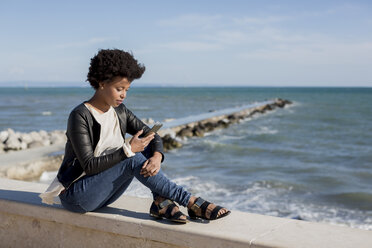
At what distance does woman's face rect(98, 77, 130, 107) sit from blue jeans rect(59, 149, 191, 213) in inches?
12.8

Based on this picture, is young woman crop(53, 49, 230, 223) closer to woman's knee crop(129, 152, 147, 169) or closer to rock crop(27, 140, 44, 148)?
woman's knee crop(129, 152, 147, 169)

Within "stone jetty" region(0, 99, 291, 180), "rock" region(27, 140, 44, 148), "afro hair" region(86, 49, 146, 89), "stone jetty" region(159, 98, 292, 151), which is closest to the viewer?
"afro hair" region(86, 49, 146, 89)

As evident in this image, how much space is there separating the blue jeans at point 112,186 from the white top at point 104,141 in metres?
0.06

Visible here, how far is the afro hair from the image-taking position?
2.39m

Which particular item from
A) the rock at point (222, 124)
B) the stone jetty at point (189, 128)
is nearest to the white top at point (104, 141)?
the stone jetty at point (189, 128)

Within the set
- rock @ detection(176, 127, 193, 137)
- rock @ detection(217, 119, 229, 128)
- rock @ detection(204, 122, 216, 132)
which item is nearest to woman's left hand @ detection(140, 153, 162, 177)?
rock @ detection(176, 127, 193, 137)

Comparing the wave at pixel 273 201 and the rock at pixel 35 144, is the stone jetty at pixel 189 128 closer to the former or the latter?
the rock at pixel 35 144

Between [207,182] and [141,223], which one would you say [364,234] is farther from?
[207,182]

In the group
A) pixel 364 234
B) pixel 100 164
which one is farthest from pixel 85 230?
pixel 364 234

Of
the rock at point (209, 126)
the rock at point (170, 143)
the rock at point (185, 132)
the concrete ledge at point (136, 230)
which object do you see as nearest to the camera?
the concrete ledge at point (136, 230)

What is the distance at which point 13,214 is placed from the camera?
107 inches

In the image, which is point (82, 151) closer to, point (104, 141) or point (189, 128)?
point (104, 141)

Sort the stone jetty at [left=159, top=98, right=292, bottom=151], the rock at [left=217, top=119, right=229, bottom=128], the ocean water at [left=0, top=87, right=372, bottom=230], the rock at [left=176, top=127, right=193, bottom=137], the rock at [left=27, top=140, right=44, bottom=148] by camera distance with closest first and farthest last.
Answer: the ocean water at [left=0, top=87, right=372, bottom=230] < the rock at [left=27, top=140, right=44, bottom=148] < the stone jetty at [left=159, top=98, right=292, bottom=151] < the rock at [left=176, top=127, right=193, bottom=137] < the rock at [left=217, top=119, right=229, bottom=128]

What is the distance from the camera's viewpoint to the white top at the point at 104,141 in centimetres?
239
